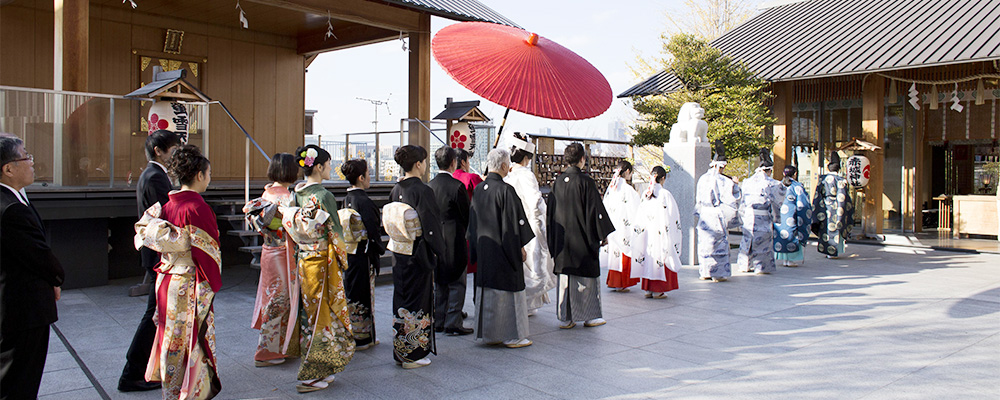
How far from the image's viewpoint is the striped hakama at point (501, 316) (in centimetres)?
520

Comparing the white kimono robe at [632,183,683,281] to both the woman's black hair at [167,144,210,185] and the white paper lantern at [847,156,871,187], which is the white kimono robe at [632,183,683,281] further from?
the white paper lantern at [847,156,871,187]

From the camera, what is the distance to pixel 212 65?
39.3 feet

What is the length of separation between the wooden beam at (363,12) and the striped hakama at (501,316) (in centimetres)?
646

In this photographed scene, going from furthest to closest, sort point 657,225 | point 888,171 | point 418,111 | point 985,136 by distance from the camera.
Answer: point 888,171 < point 985,136 < point 418,111 < point 657,225

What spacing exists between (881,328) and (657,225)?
2505 mm

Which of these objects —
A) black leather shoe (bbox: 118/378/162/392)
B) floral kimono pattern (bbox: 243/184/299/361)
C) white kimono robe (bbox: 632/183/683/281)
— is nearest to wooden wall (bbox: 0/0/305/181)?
floral kimono pattern (bbox: 243/184/299/361)

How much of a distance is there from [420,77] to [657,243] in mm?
5678

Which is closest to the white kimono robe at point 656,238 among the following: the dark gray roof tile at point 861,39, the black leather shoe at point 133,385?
the black leather shoe at point 133,385

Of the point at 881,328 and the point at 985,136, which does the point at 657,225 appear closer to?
the point at 881,328

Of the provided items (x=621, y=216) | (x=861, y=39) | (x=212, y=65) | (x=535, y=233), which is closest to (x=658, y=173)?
(x=621, y=216)

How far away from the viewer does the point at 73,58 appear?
746 centimetres

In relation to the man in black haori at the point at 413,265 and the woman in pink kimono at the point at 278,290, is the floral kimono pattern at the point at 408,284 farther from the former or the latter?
the woman in pink kimono at the point at 278,290

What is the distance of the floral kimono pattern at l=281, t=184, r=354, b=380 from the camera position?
4.18 m

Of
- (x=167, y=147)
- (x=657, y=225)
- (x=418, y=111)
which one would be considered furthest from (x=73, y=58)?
(x=657, y=225)
